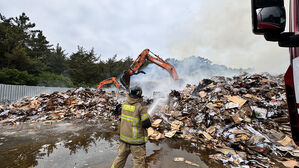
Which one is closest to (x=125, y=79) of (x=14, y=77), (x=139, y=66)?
(x=139, y=66)

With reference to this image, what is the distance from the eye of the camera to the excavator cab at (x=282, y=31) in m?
1.06

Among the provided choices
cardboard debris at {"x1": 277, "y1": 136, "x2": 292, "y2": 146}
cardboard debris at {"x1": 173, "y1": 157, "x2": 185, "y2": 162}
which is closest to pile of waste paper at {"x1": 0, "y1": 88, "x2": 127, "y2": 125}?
cardboard debris at {"x1": 173, "y1": 157, "x2": 185, "y2": 162}

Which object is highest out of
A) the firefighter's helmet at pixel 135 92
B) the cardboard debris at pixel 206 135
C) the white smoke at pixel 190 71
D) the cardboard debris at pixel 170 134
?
the white smoke at pixel 190 71

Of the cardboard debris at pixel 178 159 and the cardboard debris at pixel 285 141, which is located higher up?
the cardboard debris at pixel 285 141

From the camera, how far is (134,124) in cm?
198

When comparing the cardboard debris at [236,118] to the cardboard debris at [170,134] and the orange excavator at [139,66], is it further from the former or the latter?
the orange excavator at [139,66]

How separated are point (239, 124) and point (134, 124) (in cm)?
370

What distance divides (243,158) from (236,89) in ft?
12.0

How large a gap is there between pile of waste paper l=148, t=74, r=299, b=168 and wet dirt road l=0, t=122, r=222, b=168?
579 millimetres

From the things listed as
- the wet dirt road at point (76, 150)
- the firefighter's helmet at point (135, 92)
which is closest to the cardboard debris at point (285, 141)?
the wet dirt road at point (76, 150)

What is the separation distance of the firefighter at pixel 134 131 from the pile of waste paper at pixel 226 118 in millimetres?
1502

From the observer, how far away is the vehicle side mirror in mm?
1055

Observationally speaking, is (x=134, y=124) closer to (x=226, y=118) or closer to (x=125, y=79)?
(x=226, y=118)

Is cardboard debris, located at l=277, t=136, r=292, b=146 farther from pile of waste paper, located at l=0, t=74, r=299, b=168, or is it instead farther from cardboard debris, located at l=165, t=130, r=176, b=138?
cardboard debris, located at l=165, t=130, r=176, b=138
